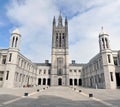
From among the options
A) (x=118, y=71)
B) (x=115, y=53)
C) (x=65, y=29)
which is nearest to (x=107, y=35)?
(x=115, y=53)

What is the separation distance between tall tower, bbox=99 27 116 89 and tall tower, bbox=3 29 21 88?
2455 centimetres

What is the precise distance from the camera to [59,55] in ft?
214

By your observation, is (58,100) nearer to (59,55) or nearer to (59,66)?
(59,66)

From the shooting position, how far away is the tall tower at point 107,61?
33.5 meters

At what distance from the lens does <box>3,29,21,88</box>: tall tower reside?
3434 cm

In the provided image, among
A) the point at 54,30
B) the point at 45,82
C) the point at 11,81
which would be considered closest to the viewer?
the point at 11,81

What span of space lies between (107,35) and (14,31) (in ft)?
92.9

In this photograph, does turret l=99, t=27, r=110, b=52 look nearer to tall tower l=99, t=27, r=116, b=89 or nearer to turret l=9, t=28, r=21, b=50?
tall tower l=99, t=27, r=116, b=89

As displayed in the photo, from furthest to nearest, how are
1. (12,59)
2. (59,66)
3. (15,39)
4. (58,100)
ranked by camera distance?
(59,66), (15,39), (12,59), (58,100)

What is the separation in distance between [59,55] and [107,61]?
32941 millimetres

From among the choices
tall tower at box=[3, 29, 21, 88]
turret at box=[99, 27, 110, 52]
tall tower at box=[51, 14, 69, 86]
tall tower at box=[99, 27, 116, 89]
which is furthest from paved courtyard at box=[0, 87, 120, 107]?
tall tower at box=[51, 14, 69, 86]

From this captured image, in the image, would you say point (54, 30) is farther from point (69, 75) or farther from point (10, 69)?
point (10, 69)

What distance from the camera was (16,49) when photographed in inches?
1471

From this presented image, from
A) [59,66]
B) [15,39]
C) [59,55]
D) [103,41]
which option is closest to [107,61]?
[103,41]
